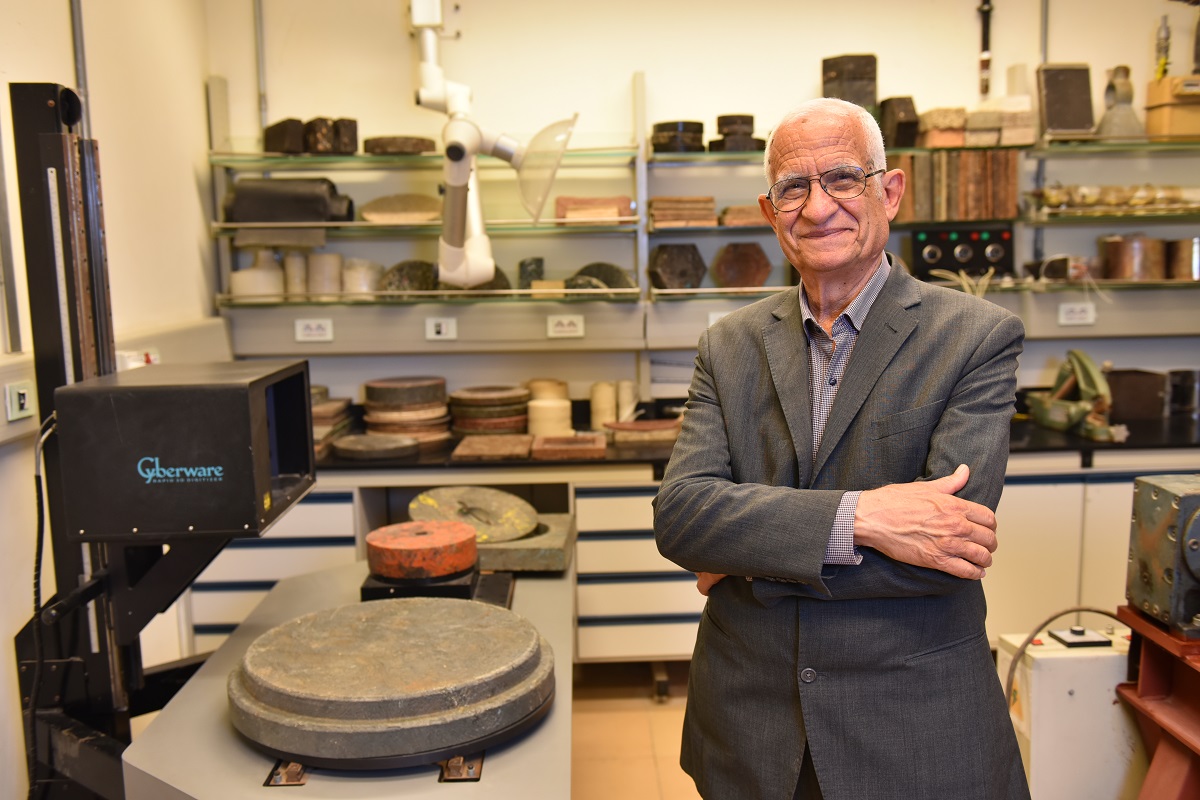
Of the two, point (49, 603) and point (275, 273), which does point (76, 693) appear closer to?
point (49, 603)

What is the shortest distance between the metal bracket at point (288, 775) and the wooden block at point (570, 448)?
77.0 inches

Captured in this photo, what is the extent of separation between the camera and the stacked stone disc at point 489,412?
3609 mm

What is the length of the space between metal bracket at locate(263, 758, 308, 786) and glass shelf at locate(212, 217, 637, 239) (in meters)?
2.36

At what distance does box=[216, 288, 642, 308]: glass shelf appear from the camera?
357 centimetres

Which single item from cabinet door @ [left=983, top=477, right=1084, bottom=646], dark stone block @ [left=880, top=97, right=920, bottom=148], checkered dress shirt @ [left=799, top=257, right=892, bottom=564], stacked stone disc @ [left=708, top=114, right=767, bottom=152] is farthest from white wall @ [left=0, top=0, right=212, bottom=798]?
cabinet door @ [left=983, top=477, right=1084, bottom=646]

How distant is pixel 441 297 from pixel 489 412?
1.50 feet

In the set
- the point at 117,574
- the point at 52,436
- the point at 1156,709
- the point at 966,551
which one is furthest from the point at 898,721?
the point at 52,436

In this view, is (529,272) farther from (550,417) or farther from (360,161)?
(360,161)

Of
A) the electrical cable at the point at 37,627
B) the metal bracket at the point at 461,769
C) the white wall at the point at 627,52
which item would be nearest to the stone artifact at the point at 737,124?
the white wall at the point at 627,52

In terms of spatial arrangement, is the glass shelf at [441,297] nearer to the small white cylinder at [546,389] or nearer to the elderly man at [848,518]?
the small white cylinder at [546,389]

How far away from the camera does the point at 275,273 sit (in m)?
3.64

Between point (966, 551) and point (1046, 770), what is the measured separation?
103 cm

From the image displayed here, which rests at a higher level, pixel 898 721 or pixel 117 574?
pixel 117 574

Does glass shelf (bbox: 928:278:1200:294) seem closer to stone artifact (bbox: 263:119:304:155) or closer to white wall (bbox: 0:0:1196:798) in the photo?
white wall (bbox: 0:0:1196:798)
